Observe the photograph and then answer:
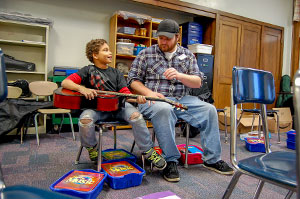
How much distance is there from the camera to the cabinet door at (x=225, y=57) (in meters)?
4.38

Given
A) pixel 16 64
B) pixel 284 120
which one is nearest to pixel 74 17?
pixel 16 64

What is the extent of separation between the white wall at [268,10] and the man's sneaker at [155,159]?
130 inches

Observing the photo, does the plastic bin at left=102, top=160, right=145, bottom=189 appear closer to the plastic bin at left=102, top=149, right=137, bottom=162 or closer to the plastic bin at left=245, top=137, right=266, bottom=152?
the plastic bin at left=102, top=149, right=137, bottom=162

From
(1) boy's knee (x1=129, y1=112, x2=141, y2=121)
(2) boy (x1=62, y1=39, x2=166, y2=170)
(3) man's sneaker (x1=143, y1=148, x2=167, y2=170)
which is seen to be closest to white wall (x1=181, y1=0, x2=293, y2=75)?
(2) boy (x1=62, y1=39, x2=166, y2=170)

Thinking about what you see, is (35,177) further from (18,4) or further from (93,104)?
(18,4)

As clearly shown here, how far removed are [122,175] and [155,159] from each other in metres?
0.28

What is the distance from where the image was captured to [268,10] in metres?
5.20

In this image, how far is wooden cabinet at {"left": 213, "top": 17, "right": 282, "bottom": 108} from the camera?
441 centimetres

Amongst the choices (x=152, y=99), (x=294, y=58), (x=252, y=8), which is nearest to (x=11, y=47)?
(x=152, y=99)

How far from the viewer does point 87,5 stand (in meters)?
3.77

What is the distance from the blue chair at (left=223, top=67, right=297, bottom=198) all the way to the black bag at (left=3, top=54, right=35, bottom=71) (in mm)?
2976

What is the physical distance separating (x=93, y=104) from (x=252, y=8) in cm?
452

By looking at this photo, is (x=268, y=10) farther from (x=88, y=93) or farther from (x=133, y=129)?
(x=88, y=93)

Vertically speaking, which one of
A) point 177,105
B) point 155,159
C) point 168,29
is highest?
point 168,29
